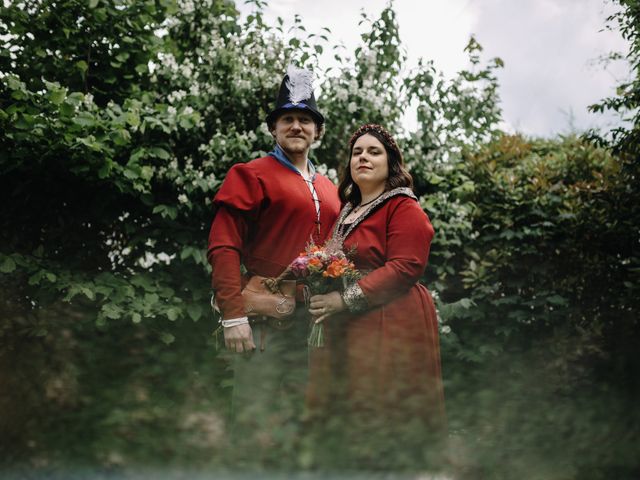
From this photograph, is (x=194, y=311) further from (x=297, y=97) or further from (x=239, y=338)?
(x=297, y=97)

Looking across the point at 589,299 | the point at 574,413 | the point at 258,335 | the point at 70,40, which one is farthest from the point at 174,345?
the point at 589,299

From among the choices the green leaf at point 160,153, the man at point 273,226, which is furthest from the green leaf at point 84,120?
the man at point 273,226

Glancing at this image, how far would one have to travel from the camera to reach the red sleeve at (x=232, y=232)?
1934mm

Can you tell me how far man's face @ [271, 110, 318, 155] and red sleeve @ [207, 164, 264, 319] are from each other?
158 mm

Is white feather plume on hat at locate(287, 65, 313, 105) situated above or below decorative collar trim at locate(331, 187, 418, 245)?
above

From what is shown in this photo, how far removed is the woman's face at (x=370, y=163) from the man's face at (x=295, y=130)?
252 mm

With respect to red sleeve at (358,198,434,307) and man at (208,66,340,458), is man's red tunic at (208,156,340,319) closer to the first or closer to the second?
man at (208,66,340,458)

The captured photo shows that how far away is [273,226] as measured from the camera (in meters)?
2.01

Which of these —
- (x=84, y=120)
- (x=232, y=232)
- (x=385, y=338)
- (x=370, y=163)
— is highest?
(x=84, y=120)

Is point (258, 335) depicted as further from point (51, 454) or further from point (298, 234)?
point (51, 454)

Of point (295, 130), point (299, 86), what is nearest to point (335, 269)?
point (295, 130)

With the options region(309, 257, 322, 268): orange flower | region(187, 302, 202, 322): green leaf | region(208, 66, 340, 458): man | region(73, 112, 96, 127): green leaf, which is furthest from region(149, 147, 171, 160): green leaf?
region(309, 257, 322, 268): orange flower

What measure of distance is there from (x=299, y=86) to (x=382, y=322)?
0.82 m

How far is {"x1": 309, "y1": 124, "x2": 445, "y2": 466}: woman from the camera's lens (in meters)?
1.77
